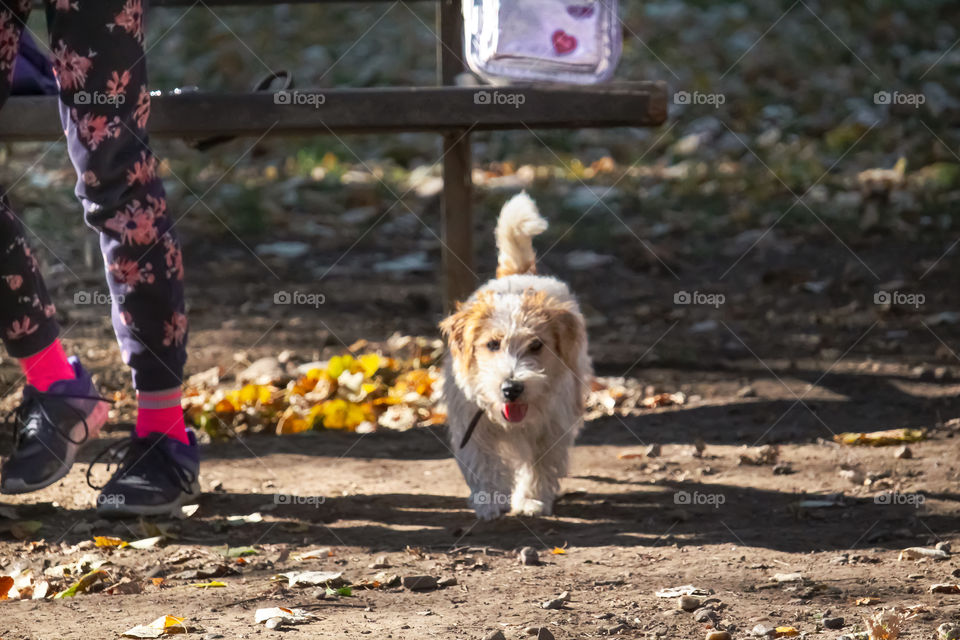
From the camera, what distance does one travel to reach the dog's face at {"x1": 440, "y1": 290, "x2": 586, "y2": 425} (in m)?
3.55

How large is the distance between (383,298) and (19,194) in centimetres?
236

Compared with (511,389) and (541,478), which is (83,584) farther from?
(541,478)

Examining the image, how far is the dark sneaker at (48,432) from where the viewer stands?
11.1 ft

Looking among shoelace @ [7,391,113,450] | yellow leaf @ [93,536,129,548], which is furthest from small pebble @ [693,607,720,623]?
shoelace @ [7,391,113,450]

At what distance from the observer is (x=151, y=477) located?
133 inches

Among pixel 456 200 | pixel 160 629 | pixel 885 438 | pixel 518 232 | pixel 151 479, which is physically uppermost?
pixel 456 200

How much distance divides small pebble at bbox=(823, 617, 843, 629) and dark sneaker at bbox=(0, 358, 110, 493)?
7.22 feet

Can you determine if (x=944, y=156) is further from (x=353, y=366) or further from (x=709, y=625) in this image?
(x=709, y=625)

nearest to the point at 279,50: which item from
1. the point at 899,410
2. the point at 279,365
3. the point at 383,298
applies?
the point at 383,298

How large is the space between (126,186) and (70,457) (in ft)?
2.85

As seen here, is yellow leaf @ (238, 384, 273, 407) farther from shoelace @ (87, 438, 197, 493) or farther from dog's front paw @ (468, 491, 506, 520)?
Answer: dog's front paw @ (468, 491, 506, 520)

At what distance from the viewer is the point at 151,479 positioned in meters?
3.37

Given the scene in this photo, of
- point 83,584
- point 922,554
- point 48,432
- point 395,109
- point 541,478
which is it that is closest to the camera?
point 83,584

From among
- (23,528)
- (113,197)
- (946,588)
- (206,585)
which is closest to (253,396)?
(23,528)
